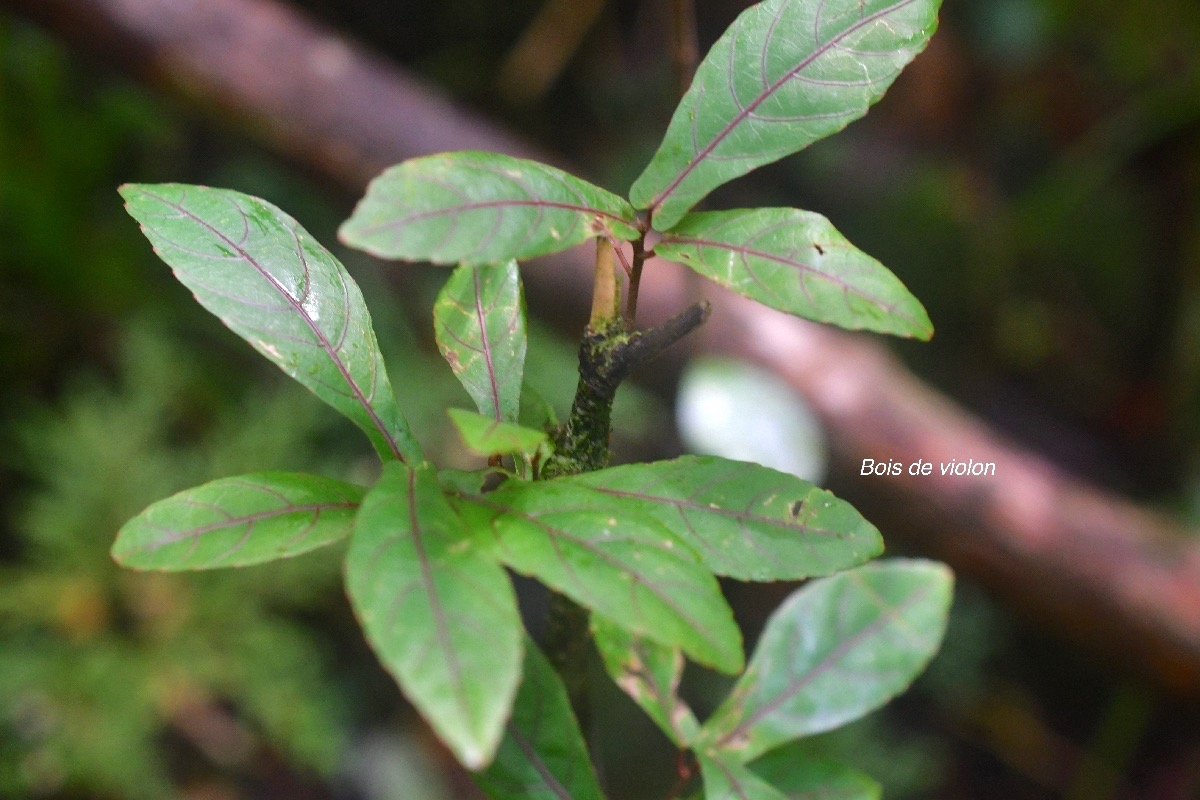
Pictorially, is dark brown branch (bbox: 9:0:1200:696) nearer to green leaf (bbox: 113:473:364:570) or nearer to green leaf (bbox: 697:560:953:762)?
green leaf (bbox: 697:560:953:762)

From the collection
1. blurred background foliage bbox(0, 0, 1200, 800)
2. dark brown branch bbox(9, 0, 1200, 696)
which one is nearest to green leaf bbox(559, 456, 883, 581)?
blurred background foliage bbox(0, 0, 1200, 800)

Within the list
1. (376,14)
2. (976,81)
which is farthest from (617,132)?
(976,81)

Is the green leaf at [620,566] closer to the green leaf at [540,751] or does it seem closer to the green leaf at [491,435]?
the green leaf at [491,435]

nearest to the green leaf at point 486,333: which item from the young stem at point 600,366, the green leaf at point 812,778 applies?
the young stem at point 600,366

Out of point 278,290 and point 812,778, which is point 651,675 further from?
point 278,290

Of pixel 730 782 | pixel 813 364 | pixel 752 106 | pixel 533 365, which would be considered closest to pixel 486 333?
pixel 752 106

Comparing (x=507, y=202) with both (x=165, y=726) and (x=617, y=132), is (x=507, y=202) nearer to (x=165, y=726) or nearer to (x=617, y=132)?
(x=165, y=726)
